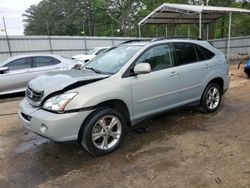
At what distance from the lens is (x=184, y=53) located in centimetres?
511

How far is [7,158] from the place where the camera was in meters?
4.02

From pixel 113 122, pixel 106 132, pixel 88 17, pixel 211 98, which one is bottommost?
pixel 211 98

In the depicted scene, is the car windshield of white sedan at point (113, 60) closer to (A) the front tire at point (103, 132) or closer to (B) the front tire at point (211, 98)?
(A) the front tire at point (103, 132)

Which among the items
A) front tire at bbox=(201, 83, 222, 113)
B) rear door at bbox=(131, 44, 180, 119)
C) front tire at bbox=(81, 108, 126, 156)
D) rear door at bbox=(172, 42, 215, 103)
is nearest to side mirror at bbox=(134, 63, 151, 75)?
rear door at bbox=(131, 44, 180, 119)

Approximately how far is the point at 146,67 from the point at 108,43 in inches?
722

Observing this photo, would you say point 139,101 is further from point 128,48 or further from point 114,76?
point 128,48

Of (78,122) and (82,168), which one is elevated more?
(78,122)

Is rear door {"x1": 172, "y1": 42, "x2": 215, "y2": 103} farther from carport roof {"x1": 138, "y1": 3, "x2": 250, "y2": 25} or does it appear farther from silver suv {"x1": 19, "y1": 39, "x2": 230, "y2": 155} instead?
carport roof {"x1": 138, "y1": 3, "x2": 250, "y2": 25}

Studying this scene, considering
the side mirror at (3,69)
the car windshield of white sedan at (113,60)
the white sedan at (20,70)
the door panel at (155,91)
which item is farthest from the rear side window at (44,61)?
the door panel at (155,91)

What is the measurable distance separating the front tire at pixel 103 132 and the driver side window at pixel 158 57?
1049 millimetres

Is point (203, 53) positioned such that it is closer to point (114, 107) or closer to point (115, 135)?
point (114, 107)

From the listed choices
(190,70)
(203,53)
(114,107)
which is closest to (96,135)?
(114,107)

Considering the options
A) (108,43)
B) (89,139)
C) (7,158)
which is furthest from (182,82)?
(108,43)

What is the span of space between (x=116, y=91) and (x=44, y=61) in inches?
240
